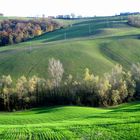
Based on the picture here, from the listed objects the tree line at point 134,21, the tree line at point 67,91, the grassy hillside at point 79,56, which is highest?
the tree line at point 134,21

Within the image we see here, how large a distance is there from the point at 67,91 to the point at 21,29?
93.3 metres

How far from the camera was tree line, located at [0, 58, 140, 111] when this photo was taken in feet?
276

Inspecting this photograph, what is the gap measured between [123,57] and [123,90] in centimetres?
2507

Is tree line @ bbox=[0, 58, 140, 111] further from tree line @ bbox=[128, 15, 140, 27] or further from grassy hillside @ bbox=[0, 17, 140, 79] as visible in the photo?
tree line @ bbox=[128, 15, 140, 27]

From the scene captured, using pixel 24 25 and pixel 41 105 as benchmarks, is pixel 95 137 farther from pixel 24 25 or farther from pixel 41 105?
pixel 24 25

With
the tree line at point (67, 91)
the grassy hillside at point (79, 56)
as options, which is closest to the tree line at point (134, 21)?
the grassy hillside at point (79, 56)

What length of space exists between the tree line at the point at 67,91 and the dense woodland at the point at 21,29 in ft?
257

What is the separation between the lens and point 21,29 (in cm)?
17412

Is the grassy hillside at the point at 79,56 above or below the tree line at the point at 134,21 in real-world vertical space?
below

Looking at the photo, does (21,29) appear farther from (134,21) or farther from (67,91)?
(67,91)

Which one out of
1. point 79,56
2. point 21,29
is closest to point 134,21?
point 21,29

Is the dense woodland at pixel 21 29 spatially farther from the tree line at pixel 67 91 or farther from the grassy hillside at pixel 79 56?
the tree line at pixel 67 91

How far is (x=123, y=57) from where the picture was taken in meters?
109

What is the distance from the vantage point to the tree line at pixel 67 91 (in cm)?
8419
